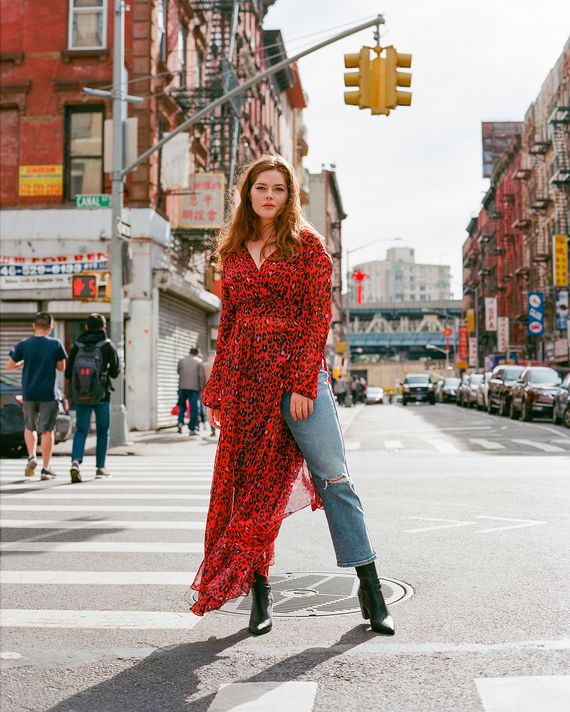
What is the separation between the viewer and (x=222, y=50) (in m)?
29.4

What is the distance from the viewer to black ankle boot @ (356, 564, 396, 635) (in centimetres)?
420

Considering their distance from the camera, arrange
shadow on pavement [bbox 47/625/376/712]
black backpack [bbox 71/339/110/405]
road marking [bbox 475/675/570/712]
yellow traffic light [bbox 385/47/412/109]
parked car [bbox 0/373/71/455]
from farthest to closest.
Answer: parked car [bbox 0/373/71/455] → yellow traffic light [bbox 385/47/412/109] → black backpack [bbox 71/339/110/405] → shadow on pavement [bbox 47/625/376/712] → road marking [bbox 475/675/570/712]

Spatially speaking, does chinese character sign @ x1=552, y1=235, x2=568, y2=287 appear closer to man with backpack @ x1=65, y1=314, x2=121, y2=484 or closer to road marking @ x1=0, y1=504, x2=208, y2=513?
man with backpack @ x1=65, y1=314, x2=121, y2=484

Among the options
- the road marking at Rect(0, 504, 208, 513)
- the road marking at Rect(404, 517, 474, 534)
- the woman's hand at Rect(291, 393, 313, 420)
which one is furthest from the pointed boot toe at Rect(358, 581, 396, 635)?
the road marking at Rect(0, 504, 208, 513)

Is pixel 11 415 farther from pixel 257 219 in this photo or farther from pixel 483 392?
pixel 483 392

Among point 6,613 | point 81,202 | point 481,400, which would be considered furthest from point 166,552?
point 481,400

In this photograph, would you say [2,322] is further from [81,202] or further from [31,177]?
[81,202]

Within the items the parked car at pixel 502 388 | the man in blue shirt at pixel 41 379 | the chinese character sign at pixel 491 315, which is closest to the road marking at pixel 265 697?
the man in blue shirt at pixel 41 379

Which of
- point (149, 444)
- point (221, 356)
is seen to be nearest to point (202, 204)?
point (149, 444)

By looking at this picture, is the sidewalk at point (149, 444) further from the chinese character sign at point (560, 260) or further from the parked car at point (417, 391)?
the parked car at point (417, 391)

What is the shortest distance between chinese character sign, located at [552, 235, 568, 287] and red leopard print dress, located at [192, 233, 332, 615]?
4497cm

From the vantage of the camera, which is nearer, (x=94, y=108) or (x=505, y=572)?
(x=505, y=572)

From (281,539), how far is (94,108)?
60.5ft

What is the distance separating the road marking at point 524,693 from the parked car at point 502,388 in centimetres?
2726
